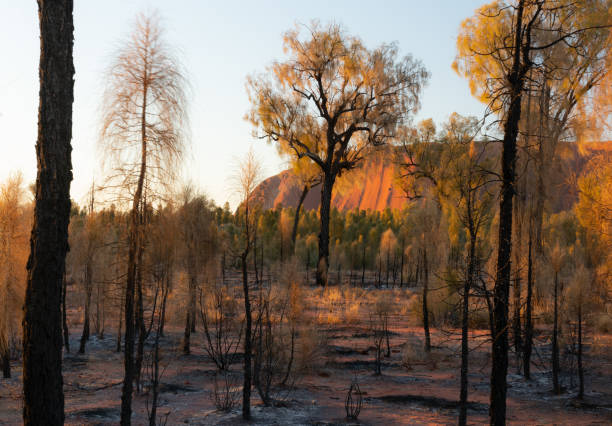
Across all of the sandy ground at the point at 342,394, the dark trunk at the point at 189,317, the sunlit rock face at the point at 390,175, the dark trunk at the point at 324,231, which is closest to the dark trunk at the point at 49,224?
the sandy ground at the point at 342,394

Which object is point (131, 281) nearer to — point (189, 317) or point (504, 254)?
point (504, 254)

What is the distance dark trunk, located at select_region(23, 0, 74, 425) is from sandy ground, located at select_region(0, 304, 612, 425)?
210 inches

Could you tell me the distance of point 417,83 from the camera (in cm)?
2844

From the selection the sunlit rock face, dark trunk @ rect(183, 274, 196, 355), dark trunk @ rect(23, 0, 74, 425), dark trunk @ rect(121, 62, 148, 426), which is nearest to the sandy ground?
dark trunk @ rect(183, 274, 196, 355)

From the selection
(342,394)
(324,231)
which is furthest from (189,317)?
(324,231)

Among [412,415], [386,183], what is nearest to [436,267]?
[412,415]

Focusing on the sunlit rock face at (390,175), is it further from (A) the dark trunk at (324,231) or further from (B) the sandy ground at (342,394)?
(B) the sandy ground at (342,394)

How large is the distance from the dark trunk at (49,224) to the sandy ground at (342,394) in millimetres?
5323

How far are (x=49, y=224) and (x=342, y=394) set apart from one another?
923cm

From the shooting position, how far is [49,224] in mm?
5578

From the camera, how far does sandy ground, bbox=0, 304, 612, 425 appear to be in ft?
35.4

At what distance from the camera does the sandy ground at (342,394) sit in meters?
10.8

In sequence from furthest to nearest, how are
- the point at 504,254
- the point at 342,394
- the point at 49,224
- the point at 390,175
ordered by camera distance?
the point at 390,175
the point at 342,394
the point at 504,254
the point at 49,224

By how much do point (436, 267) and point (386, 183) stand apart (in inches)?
6306
